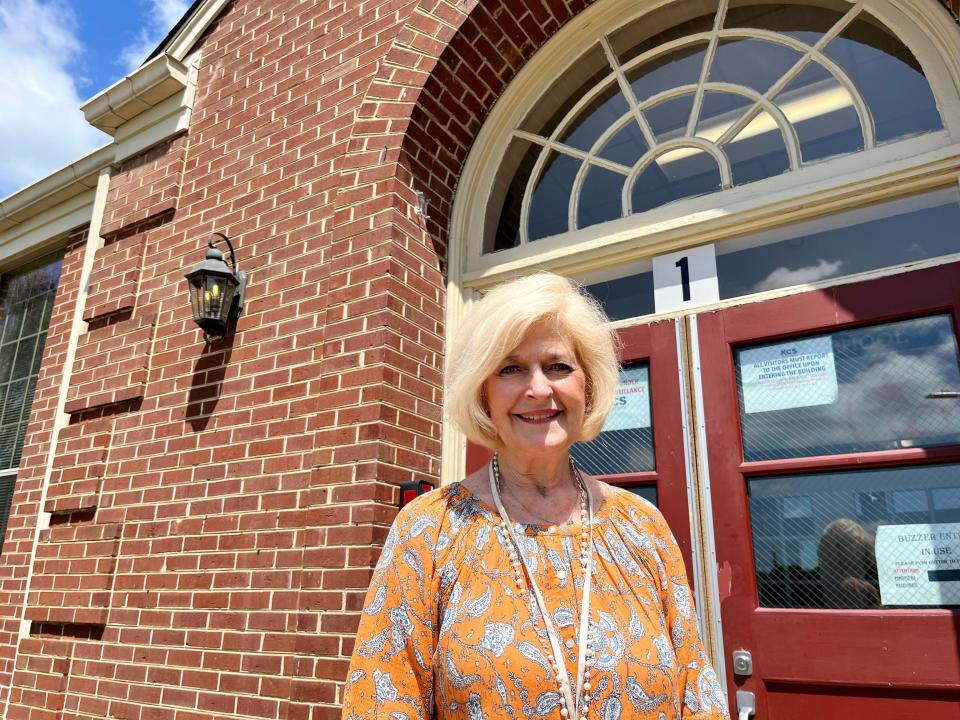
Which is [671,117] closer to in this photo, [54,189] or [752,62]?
[752,62]

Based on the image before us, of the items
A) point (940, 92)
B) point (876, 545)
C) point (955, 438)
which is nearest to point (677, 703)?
point (876, 545)

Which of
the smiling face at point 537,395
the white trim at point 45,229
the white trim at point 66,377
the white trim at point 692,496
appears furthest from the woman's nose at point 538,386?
the white trim at point 45,229

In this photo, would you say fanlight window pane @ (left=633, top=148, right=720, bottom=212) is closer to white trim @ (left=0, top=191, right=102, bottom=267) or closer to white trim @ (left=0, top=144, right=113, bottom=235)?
white trim @ (left=0, top=144, right=113, bottom=235)

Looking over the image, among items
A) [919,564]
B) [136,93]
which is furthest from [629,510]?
[136,93]

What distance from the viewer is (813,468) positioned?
7.90ft

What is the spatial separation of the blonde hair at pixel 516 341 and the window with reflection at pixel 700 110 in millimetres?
1597

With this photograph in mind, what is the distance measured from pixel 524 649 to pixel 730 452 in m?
1.54

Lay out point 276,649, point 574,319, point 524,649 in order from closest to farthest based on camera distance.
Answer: point 524,649 < point 574,319 < point 276,649

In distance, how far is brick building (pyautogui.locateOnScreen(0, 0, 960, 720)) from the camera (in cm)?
242

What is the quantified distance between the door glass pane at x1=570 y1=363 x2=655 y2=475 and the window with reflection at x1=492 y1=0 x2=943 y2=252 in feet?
2.70

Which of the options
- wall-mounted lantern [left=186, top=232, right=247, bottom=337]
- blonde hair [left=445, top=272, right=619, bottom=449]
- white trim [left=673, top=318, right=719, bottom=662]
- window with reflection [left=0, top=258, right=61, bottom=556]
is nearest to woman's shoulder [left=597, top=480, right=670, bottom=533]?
blonde hair [left=445, top=272, right=619, bottom=449]

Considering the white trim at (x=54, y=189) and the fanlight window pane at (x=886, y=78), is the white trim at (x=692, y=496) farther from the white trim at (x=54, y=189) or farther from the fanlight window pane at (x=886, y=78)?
the white trim at (x=54, y=189)

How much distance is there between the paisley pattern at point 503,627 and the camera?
1.30m

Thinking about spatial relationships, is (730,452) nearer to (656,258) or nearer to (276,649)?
(656,258)
